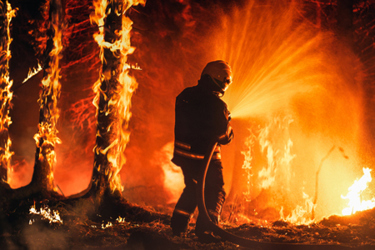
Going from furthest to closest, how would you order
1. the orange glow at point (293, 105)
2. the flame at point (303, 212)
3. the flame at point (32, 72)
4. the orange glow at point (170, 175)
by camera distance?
the orange glow at point (170, 175)
the flame at point (32, 72)
the orange glow at point (293, 105)
the flame at point (303, 212)

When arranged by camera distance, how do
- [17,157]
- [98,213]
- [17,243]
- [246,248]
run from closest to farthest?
[246,248], [17,243], [98,213], [17,157]

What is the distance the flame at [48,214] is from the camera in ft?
24.3

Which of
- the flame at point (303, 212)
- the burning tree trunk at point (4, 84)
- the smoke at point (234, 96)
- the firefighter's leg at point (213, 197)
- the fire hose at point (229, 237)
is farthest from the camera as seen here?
the smoke at point (234, 96)

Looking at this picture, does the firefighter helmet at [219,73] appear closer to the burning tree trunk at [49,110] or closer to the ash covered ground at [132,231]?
the ash covered ground at [132,231]

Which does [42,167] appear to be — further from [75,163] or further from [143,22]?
Result: [143,22]

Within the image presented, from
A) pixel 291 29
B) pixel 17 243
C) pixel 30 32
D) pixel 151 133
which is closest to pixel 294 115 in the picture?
pixel 291 29

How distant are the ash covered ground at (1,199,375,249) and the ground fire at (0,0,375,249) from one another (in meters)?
0.04

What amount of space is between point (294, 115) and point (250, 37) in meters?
2.88

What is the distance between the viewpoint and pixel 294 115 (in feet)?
35.6

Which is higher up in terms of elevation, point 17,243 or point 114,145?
point 114,145

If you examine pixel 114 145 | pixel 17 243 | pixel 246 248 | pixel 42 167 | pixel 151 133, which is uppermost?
pixel 151 133

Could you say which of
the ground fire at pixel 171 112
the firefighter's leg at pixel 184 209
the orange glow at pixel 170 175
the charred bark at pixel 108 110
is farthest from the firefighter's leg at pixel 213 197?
the orange glow at pixel 170 175

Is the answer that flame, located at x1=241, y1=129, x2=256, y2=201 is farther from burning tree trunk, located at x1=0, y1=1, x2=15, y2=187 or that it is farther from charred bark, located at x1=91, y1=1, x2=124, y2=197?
burning tree trunk, located at x1=0, y1=1, x2=15, y2=187

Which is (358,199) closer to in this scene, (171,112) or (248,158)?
(248,158)
